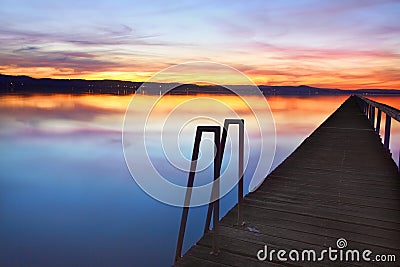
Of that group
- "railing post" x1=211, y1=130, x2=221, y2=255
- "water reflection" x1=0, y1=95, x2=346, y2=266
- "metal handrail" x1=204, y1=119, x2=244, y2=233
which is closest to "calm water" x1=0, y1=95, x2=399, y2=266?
"water reflection" x1=0, y1=95, x2=346, y2=266

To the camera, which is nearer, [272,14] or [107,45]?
[272,14]

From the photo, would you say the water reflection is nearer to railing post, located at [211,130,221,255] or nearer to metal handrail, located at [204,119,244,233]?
metal handrail, located at [204,119,244,233]

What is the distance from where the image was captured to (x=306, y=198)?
3.66 metres

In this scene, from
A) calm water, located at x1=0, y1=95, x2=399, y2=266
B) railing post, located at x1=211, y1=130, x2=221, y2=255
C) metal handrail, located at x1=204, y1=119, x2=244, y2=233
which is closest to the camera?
railing post, located at x1=211, y1=130, x2=221, y2=255

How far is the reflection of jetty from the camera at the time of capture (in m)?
2.54

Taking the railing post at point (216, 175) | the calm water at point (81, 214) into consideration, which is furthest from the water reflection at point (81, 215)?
the railing post at point (216, 175)

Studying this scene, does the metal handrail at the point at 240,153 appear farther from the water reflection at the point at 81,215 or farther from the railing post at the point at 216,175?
the water reflection at the point at 81,215

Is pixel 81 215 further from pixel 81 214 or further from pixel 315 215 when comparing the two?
pixel 315 215

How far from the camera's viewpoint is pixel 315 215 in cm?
320

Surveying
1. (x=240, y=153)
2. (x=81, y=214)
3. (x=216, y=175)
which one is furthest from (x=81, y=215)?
(x=216, y=175)

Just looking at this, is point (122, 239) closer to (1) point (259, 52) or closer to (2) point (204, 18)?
(2) point (204, 18)

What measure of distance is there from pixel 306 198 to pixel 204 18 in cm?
1614

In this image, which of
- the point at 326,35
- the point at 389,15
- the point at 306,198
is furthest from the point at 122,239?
the point at 326,35

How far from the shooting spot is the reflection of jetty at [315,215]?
2.54 metres
